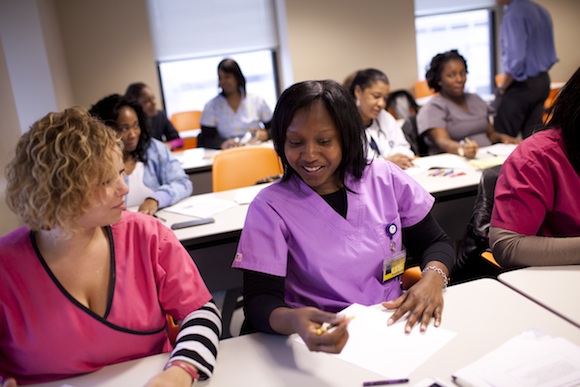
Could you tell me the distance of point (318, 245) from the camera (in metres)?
1.36

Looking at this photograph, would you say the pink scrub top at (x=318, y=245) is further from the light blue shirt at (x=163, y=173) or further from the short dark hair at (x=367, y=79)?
the short dark hair at (x=367, y=79)

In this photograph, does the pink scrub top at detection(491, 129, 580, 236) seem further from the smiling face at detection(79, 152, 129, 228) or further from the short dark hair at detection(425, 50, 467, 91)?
the short dark hair at detection(425, 50, 467, 91)

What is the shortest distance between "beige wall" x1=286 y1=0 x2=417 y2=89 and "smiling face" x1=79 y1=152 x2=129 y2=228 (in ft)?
16.4

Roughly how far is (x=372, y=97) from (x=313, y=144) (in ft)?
5.70

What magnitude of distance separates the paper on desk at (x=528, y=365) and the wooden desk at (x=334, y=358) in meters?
0.03

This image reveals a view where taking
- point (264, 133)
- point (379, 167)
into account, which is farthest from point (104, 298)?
point (264, 133)

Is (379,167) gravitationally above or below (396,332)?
above

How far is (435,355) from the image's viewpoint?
1044 mm

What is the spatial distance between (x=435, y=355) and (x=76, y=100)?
18.1 ft

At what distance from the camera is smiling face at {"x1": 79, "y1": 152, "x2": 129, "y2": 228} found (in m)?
1.11

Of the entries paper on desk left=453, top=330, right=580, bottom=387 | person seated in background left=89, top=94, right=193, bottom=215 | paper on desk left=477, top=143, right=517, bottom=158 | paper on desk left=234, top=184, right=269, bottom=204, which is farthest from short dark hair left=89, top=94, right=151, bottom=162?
paper on desk left=453, top=330, right=580, bottom=387

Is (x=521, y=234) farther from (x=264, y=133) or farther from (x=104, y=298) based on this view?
(x=264, y=133)

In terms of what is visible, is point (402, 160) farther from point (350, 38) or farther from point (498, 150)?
point (350, 38)

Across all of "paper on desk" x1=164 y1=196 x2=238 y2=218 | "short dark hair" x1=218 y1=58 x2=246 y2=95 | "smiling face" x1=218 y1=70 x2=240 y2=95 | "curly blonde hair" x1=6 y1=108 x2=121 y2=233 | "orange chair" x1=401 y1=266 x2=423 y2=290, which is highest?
"short dark hair" x1=218 y1=58 x2=246 y2=95
